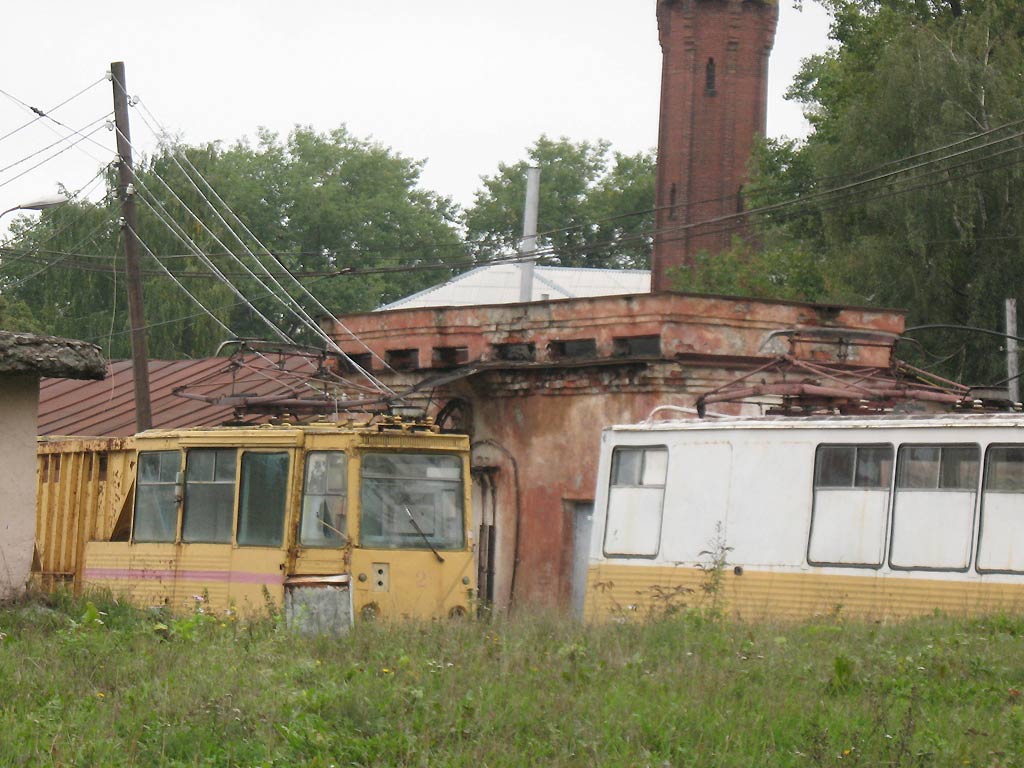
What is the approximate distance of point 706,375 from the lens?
878 inches

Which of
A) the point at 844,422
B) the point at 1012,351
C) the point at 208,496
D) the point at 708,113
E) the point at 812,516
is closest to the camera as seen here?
the point at 844,422

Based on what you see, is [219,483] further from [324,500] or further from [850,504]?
[850,504]

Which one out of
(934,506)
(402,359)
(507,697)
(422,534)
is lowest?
(507,697)

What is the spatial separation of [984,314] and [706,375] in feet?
45.4

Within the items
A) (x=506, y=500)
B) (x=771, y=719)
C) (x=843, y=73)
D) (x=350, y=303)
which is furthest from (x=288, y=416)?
(x=350, y=303)

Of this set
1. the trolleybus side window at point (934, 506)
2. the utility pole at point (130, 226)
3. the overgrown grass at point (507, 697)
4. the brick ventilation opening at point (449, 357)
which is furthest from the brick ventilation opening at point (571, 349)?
the overgrown grass at point (507, 697)

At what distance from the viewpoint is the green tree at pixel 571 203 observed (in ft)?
271

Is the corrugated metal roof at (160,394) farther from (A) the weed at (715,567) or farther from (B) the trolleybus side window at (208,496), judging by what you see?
(A) the weed at (715,567)

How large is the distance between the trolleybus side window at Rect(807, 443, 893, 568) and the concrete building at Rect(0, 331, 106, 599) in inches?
272

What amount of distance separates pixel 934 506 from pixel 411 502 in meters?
5.53

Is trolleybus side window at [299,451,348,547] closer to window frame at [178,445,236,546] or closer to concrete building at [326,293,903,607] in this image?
window frame at [178,445,236,546]

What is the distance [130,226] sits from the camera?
1046 inches

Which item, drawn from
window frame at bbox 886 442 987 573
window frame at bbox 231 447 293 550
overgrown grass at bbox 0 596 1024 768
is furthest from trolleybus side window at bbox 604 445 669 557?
overgrown grass at bbox 0 596 1024 768

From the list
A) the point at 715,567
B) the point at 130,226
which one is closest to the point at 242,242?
the point at 130,226
